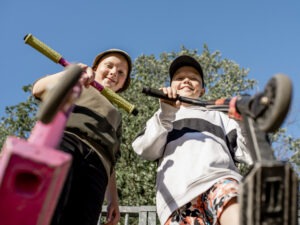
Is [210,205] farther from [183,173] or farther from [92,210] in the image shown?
[92,210]

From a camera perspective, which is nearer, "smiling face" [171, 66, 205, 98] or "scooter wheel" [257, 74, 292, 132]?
"scooter wheel" [257, 74, 292, 132]

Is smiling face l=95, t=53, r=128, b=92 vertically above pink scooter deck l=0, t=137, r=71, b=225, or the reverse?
smiling face l=95, t=53, r=128, b=92

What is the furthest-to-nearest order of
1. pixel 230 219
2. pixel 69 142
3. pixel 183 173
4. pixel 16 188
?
pixel 183 173, pixel 69 142, pixel 230 219, pixel 16 188

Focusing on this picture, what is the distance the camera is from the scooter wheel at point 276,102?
1.03 metres

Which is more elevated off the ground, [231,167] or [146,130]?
[146,130]

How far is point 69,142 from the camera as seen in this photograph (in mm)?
1949

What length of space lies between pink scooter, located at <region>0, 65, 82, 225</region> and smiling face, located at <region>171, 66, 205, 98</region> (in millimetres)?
1755

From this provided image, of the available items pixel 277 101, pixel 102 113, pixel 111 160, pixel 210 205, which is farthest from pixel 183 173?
pixel 277 101

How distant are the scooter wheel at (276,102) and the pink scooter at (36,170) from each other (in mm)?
552

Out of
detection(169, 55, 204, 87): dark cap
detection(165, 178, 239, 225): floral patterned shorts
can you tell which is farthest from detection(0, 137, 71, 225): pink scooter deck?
detection(169, 55, 204, 87): dark cap

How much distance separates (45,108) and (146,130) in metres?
1.49

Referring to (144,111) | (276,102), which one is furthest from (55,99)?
(144,111)

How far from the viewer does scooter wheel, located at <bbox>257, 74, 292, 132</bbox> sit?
103 cm

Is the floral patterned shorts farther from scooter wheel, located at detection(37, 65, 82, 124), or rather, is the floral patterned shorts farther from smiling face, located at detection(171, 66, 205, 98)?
scooter wheel, located at detection(37, 65, 82, 124)
